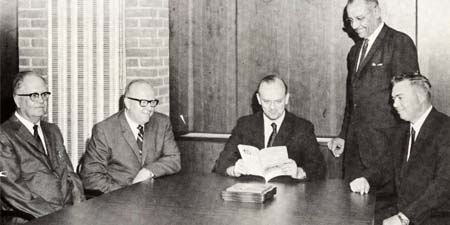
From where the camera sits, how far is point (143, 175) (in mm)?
4340

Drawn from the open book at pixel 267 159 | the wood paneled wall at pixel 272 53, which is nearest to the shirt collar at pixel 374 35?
the wood paneled wall at pixel 272 53

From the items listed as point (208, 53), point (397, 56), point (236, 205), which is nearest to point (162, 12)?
point (208, 53)

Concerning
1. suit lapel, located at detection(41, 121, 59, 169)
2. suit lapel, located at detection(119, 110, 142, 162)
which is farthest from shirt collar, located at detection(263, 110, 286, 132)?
suit lapel, located at detection(41, 121, 59, 169)

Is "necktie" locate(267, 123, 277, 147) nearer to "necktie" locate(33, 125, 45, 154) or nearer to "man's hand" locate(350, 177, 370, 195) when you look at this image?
"man's hand" locate(350, 177, 370, 195)

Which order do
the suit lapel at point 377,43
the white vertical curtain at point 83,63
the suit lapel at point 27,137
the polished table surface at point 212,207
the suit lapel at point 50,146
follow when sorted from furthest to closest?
the white vertical curtain at point 83,63 → the suit lapel at point 377,43 → the suit lapel at point 50,146 → the suit lapel at point 27,137 → the polished table surface at point 212,207

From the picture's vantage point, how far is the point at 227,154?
4453 mm

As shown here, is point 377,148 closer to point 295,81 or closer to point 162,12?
point 295,81

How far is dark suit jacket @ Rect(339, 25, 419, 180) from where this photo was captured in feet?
15.1

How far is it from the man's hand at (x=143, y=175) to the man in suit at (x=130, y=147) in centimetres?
4

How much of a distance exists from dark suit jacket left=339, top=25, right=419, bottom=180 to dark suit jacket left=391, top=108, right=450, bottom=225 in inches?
33.5

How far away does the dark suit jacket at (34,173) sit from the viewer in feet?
12.5

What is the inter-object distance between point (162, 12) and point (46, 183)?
2.30 m

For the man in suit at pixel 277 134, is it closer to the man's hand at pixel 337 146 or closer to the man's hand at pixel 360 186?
the man's hand at pixel 337 146

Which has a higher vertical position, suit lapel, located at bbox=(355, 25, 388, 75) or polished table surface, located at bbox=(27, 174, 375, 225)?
suit lapel, located at bbox=(355, 25, 388, 75)
